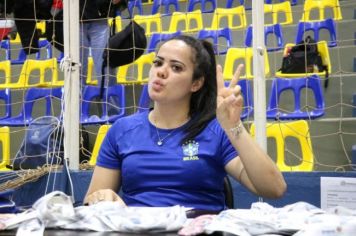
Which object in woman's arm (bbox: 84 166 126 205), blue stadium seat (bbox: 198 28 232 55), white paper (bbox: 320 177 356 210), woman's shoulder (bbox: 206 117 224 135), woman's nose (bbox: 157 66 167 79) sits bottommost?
white paper (bbox: 320 177 356 210)

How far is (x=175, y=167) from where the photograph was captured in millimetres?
1218

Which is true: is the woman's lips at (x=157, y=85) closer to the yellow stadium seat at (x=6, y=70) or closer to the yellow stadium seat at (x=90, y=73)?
the yellow stadium seat at (x=90, y=73)

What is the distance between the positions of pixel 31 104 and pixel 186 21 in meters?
1.57

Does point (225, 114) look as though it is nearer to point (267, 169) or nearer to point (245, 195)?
point (267, 169)

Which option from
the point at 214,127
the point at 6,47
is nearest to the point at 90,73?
the point at 6,47

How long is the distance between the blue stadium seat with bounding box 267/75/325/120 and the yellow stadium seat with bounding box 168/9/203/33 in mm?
1682

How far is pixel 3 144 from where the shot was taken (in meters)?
2.89

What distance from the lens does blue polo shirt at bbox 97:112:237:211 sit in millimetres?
1217

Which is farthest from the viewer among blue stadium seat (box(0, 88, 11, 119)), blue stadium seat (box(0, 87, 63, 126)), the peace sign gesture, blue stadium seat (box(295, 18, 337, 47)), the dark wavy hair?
blue stadium seat (box(295, 18, 337, 47))

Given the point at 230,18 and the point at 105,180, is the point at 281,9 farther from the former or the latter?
the point at 105,180

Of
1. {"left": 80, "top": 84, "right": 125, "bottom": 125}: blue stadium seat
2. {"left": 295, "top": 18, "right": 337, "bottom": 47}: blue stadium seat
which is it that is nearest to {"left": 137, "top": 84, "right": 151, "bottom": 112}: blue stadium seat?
{"left": 80, "top": 84, "right": 125, "bottom": 125}: blue stadium seat

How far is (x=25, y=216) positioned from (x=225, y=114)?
1.47 ft

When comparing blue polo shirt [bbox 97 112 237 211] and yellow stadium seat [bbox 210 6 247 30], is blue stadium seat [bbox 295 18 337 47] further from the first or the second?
blue polo shirt [bbox 97 112 237 211]

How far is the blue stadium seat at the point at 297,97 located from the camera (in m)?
2.65
